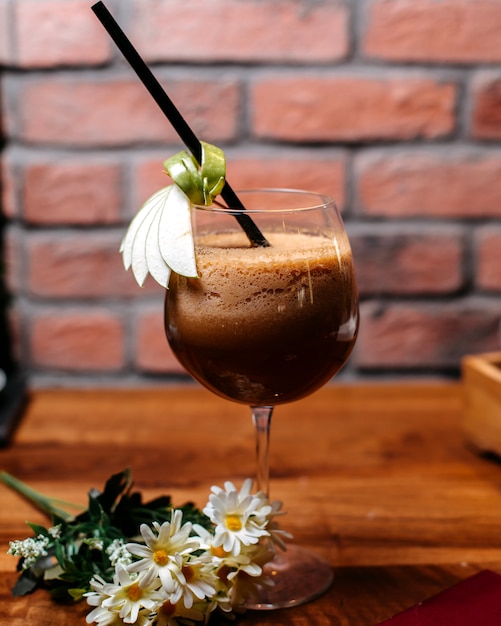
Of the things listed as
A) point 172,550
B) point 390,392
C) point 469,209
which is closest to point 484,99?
point 469,209

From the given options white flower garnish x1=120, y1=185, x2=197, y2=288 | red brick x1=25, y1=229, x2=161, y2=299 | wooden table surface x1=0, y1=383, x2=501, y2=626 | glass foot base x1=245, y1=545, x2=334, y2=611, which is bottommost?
glass foot base x1=245, y1=545, x2=334, y2=611

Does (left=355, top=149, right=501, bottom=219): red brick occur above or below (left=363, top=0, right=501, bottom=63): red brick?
below

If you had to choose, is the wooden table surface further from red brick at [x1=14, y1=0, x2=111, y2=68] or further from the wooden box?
red brick at [x1=14, y1=0, x2=111, y2=68]

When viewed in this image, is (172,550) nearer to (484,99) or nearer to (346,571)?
(346,571)

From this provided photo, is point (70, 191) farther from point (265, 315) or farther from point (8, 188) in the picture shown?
point (265, 315)

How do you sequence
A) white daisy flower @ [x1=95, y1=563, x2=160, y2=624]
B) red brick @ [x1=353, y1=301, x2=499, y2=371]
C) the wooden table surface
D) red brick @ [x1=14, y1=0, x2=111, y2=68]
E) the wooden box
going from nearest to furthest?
white daisy flower @ [x1=95, y1=563, x2=160, y2=624] < the wooden table surface < the wooden box < red brick @ [x1=14, y1=0, x2=111, y2=68] < red brick @ [x1=353, y1=301, x2=499, y2=371]

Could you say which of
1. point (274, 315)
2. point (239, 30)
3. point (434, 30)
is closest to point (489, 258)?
point (434, 30)

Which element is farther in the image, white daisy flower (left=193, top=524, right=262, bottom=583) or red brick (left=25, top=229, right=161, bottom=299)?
red brick (left=25, top=229, right=161, bottom=299)

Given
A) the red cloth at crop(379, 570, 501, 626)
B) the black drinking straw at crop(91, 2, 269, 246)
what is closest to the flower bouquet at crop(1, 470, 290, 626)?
the red cloth at crop(379, 570, 501, 626)
